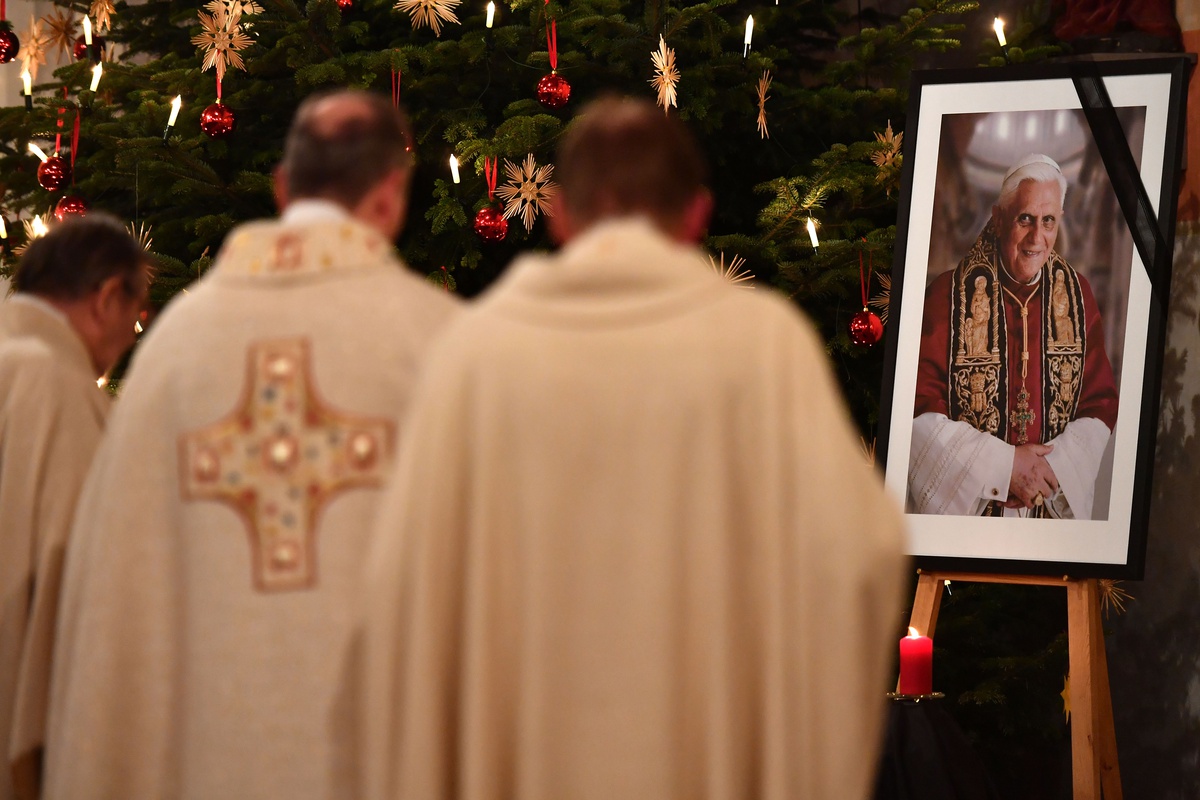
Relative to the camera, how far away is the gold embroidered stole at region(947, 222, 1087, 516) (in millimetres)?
4469

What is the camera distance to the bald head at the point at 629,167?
2.08 meters

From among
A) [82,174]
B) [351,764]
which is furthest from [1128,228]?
[82,174]

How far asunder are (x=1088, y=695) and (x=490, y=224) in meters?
2.42

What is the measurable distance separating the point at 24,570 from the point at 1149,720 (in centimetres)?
438

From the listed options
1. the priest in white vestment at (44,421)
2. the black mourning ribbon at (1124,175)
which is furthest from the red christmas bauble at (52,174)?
the black mourning ribbon at (1124,175)

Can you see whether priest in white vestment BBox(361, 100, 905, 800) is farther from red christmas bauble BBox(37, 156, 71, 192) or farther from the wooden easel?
red christmas bauble BBox(37, 156, 71, 192)

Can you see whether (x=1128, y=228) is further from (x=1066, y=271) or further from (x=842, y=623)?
(x=842, y=623)

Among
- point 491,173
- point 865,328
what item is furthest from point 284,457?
point 865,328

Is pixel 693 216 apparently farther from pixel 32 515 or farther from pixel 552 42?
pixel 552 42

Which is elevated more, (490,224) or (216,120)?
(216,120)

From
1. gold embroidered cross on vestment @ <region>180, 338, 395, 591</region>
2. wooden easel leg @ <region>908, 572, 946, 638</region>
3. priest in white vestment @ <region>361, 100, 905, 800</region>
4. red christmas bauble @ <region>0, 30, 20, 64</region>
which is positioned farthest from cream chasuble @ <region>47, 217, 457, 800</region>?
red christmas bauble @ <region>0, 30, 20, 64</region>

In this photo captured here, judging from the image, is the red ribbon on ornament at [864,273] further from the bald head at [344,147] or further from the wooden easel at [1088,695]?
the bald head at [344,147]

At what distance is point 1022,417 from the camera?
450 centimetres

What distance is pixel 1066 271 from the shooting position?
178 inches
